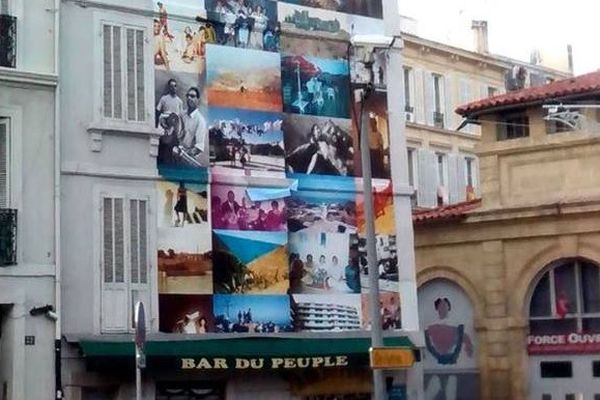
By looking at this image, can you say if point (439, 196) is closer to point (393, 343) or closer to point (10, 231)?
point (393, 343)

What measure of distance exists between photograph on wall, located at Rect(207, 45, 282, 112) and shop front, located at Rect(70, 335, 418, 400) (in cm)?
494

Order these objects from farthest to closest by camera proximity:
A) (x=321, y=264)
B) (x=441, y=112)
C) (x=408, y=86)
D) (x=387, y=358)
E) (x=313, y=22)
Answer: (x=441, y=112), (x=408, y=86), (x=313, y=22), (x=321, y=264), (x=387, y=358)

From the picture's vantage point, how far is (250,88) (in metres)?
28.9

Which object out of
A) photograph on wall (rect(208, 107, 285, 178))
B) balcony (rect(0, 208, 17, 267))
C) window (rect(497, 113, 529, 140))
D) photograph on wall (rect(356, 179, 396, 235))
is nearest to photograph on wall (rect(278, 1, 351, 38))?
photograph on wall (rect(208, 107, 285, 178))

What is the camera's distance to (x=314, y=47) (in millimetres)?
30188

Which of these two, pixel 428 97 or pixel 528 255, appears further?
pixel 428 97

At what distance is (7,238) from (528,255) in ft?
51.7

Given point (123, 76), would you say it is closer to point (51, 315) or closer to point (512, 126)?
point (51, 315)

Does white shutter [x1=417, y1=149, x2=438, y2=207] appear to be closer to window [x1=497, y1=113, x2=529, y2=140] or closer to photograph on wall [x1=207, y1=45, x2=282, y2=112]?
window [x1=497, y1=113, x2=529, y2=140]

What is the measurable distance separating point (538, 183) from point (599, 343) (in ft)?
14.5

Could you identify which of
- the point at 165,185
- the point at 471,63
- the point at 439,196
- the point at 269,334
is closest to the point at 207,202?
the point at 165,185

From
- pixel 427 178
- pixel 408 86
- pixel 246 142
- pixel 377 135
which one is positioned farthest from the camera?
pixel 408 86

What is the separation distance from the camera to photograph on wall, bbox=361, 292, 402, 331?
30.1 m

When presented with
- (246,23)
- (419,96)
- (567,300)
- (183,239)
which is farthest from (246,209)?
(419,96)
